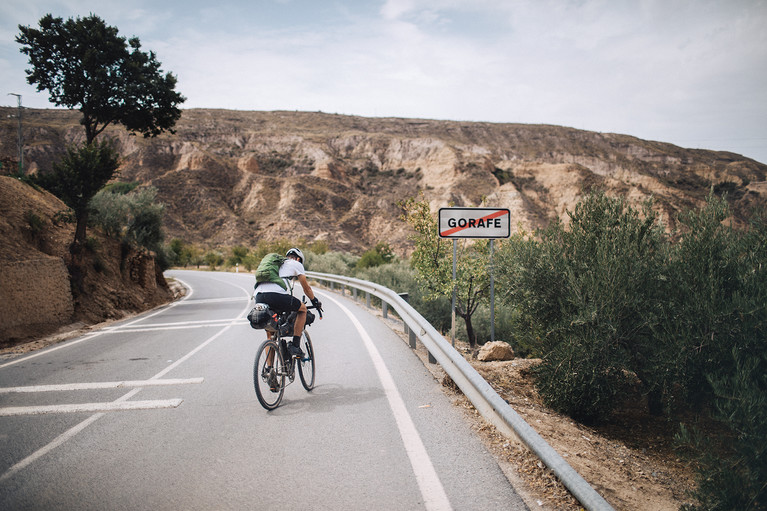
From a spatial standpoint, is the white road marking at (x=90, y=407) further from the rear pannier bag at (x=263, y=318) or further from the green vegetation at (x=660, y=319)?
the green vegetation at (x=660, y=319)

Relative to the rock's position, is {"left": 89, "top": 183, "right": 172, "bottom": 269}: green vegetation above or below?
above

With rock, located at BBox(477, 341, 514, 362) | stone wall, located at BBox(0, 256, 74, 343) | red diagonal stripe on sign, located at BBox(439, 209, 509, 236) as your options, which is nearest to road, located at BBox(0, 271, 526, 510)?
rock, located at BBox(477, 341, 514, 362)

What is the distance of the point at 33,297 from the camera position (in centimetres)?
1094

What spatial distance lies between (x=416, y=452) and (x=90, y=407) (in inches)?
146

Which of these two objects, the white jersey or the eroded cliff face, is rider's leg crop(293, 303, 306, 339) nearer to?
the white jersey

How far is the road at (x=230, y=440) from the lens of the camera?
3035 mm

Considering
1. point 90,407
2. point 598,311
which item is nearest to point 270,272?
point 90,407

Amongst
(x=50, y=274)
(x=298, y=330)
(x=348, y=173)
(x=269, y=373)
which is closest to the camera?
(x=269, y=373)

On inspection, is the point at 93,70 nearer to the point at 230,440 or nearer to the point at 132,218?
the point at 132,218

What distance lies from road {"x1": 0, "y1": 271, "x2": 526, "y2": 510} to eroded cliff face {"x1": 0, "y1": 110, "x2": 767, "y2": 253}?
161ft

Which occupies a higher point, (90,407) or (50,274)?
(50,274)

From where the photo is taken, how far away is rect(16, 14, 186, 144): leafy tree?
17453 mm

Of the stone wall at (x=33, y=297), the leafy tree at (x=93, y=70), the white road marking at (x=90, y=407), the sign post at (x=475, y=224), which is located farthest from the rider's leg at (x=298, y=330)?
the leafy tree at (x=93, y=70)

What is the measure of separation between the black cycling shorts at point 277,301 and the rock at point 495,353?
13.0 feet
